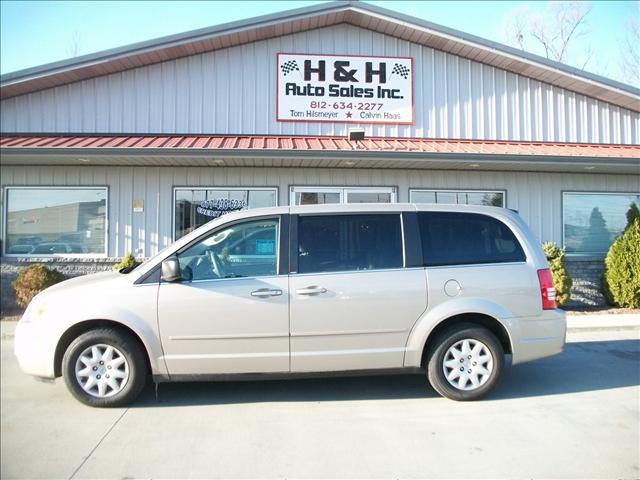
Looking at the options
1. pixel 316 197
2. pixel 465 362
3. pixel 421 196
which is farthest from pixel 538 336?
pixel 316 197

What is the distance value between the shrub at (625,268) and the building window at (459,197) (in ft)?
7.94

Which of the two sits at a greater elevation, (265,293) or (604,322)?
(265,293)

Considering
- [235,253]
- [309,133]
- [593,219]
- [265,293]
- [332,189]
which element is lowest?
[265,293]

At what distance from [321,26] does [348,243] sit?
25.4ft

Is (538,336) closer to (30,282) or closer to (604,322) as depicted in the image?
(604,322)

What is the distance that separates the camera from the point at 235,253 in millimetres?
4773

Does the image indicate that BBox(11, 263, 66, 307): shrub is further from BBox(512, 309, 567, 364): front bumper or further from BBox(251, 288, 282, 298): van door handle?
BBox(512, 309, 567, 364): front bumper

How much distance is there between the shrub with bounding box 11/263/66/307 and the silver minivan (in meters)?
4.76

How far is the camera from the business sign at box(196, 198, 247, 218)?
10109 mm

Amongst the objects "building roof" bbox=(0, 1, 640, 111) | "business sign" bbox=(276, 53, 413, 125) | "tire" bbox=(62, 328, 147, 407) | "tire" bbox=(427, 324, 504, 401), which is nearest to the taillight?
"tire" bbox=(427, 324, 504, 401)

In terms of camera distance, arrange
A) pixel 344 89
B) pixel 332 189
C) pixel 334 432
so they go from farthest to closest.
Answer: pixel 344 89 → pixel 332 189 → pixel 334 432

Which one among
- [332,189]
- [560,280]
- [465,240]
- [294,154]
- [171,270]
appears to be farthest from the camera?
[332,189]

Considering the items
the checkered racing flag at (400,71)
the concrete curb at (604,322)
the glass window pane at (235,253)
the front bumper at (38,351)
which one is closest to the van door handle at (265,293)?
the glass window pane at (235,253)

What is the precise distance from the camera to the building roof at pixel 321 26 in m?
9.92
